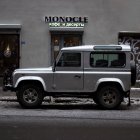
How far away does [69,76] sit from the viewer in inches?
596

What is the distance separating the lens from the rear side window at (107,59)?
15258mm

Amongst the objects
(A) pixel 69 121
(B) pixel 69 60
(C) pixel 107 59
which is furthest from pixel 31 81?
(A) pixel 69 121

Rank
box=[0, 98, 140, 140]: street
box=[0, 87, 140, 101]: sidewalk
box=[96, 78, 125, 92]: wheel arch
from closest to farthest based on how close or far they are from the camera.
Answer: box=[0, 98, 140, 140]: street
box=[96, 78, 125, 92]: wheel arch
box=[0, 87, 140, 101]: sidewalk

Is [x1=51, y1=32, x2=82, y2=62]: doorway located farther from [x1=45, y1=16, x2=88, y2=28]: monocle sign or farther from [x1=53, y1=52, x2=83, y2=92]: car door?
[x1=53, y1=52, x2=83, y2=92]: car door

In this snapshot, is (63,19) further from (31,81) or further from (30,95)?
(30,95)

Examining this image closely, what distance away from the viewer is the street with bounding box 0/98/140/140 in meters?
10.0

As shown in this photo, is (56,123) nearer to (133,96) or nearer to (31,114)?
(31,114)

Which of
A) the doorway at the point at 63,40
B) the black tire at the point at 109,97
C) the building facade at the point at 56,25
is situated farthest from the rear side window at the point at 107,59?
the doorway at the point at 63,40

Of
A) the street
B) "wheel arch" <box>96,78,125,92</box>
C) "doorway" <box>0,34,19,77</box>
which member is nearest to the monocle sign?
"doorway" <box>0,34,19,77</box>

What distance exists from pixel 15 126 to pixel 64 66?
14.5ft

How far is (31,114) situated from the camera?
45.3ft

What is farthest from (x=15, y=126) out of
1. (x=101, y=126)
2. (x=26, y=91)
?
(x=26, y=91)

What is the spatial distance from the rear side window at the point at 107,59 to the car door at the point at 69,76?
0.41 metres

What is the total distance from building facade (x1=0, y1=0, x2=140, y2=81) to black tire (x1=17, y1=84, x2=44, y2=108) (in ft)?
26.6
